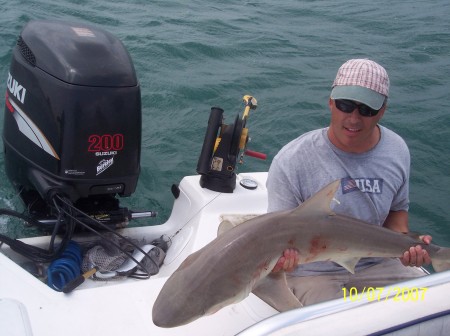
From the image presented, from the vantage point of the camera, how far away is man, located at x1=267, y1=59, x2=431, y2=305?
258 cm

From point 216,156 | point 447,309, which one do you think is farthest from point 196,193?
point 447,309

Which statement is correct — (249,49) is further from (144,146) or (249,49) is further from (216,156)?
(216,156)

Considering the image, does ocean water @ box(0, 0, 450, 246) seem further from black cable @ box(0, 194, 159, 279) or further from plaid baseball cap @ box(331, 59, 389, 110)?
plaid baseball cap @ box(331, 59, 389, 110)

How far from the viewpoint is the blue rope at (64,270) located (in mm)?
2807

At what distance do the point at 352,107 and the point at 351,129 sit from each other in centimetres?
11

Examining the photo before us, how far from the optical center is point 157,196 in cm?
498

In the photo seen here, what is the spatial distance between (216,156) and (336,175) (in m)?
1.11

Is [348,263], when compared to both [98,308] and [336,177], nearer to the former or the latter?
[336,177]

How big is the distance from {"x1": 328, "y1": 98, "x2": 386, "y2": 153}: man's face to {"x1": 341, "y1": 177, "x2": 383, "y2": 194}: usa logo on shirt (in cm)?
15

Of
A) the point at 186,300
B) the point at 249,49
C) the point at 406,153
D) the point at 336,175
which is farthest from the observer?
the point at 249,49

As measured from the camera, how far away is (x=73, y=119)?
9.91ft

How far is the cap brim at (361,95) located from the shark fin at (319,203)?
18.9 inches

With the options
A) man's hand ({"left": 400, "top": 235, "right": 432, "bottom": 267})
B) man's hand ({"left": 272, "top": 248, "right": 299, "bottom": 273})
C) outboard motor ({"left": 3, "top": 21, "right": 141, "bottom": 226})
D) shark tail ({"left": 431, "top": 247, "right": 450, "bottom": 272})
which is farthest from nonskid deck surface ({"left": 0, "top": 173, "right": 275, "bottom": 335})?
shark tail ({"left": 431, "top": 247, "right": 450, "bottom": 272})

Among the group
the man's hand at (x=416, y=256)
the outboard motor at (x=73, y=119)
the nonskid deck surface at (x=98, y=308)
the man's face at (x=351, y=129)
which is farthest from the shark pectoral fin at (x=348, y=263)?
the outboard motor at (x=73, y=119)
